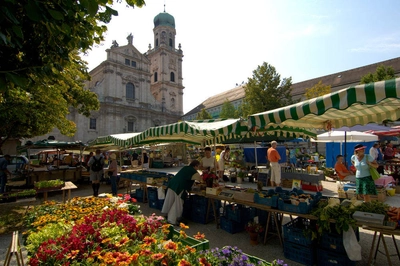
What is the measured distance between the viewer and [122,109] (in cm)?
4019

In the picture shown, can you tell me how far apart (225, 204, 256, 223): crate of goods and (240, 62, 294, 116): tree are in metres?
23.2

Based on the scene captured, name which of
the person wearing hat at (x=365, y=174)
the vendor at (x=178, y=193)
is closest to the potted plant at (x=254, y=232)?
the vendor at (x=178, y=193)

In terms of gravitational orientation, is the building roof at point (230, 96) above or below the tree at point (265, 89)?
above

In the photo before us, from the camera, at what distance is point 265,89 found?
2795 centimetres

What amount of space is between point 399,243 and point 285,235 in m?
2.55

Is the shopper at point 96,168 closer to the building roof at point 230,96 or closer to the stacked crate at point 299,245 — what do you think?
the stacked crate at point 299,245

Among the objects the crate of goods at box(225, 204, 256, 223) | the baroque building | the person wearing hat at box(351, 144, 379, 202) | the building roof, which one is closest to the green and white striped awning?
the person wearing hat at box(351, 144, 379, 202)

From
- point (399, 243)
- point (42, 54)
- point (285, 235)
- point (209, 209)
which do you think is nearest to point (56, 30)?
point (42, 54)

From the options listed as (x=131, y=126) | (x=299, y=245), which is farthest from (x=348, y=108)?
(x=131, y=126)

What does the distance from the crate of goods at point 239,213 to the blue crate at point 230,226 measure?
0.09m

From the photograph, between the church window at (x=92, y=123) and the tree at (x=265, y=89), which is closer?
the tree at (x=265, y=89)

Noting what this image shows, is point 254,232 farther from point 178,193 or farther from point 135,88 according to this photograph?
point 135,88

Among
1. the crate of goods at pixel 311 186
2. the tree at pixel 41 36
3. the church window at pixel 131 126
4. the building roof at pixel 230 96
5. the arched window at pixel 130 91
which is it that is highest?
the building roof at pixel 230 96

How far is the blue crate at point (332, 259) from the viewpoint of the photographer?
11.4 ft
